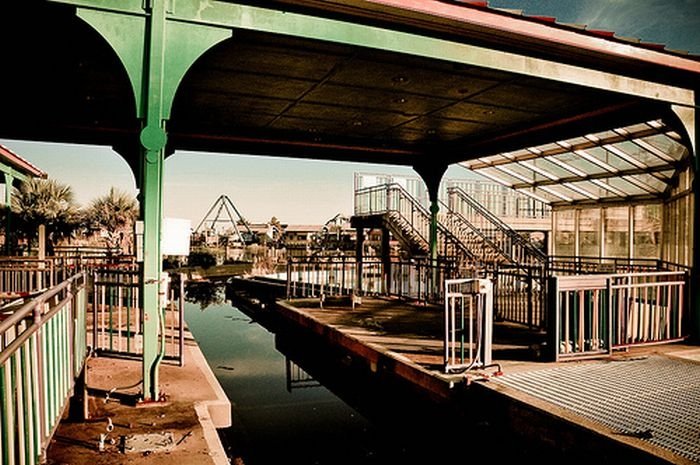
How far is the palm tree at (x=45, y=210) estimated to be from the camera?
17.7 metres

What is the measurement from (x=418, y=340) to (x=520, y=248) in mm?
8640

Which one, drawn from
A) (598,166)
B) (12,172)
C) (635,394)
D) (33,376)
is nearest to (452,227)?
(598,166)

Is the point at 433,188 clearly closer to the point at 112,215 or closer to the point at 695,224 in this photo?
the point at 695,224

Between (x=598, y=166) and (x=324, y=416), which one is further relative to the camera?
(x=598, y=166)

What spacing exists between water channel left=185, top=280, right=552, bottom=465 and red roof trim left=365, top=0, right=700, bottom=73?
189 inches

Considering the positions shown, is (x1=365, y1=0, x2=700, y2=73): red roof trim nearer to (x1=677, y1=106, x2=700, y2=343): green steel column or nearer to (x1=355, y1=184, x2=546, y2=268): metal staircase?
(x1=677, y1=106, x2=700, y2=343): green steel column

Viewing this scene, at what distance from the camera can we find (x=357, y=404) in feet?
26.7

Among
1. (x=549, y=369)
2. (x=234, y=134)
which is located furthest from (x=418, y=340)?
(x=234, y=134)

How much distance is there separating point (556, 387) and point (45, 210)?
1810 centimetres

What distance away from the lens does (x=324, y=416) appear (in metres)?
7.59

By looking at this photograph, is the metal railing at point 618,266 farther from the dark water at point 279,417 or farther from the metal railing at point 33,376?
the metal railing at point 33,376

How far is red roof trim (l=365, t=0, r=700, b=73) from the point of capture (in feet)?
20.2

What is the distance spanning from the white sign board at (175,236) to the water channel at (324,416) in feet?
8.34

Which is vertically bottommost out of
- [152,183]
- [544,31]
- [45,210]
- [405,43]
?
[152,183]
